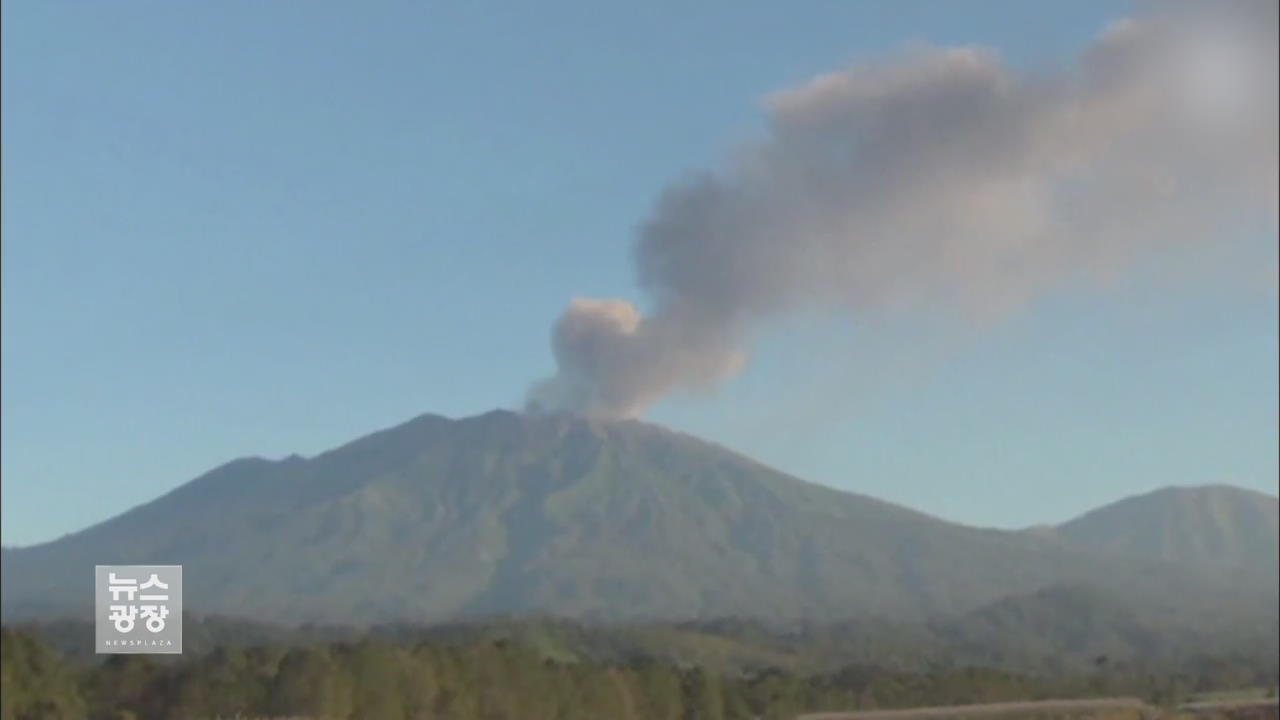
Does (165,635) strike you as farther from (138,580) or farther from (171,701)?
(171,701)

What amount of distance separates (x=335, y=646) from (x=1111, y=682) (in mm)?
101220

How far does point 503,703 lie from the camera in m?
73.4

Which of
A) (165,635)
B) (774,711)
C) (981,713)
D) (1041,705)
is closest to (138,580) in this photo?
(165,635)

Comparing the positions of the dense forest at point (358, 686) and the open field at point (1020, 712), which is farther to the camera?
the open field at point (1020, 712)

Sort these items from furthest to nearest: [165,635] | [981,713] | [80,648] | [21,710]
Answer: [80,648]
[981,713]
[21,710]
[165,635]

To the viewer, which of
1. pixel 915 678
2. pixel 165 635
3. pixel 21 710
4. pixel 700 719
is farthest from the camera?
pixel 915 678

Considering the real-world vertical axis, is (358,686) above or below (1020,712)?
above

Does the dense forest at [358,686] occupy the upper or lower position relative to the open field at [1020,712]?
upper

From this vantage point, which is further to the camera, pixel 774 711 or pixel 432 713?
pixel 774 711

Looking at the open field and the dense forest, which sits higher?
the dense forest

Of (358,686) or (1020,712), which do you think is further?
(1020,712)

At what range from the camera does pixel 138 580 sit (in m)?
38.6

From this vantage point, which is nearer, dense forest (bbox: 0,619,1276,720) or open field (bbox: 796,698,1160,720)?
dense forest (bbox: 0,619,1276,720)

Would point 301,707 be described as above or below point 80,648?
below
